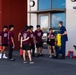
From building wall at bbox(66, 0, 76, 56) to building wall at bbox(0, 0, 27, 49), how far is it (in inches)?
257

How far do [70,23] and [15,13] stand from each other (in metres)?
6.85

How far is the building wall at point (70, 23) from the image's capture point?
1747cm

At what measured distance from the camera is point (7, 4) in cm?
2298

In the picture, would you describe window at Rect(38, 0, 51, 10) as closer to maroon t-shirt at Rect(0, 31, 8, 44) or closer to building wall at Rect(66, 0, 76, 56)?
building wall at Rect(66, 0, 76, 56)

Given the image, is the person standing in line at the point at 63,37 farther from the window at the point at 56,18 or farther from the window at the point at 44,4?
the window at the point at 44,4

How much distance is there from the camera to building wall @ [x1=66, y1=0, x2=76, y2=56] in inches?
688

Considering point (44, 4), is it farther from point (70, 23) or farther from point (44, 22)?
point (70, 23)

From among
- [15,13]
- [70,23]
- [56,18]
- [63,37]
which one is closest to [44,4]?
[56,18]

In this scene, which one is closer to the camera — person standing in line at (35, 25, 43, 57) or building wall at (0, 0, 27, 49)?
person standing in line at (35, 25, 43, 57)

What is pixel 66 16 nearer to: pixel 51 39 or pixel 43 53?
pixel 51 39

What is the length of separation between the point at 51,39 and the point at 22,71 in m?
5.18

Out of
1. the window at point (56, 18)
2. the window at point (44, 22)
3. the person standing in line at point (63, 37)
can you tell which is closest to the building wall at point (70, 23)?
the window at point (56, 18)

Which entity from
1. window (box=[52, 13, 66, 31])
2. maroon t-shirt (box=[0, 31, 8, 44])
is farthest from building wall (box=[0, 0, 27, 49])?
maroon t-shirt (box=[0, 31, 8, 44])

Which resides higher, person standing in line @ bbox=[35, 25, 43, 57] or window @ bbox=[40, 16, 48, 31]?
window @ bbox=[40, 16, 48, 31]
